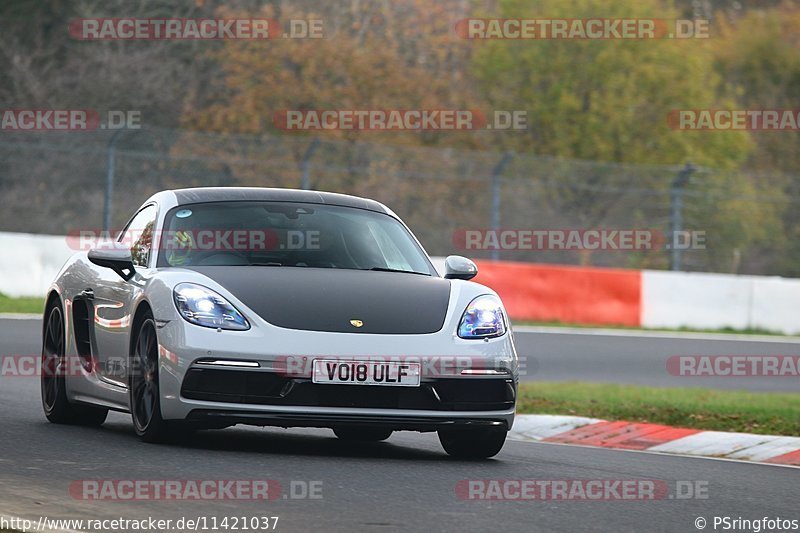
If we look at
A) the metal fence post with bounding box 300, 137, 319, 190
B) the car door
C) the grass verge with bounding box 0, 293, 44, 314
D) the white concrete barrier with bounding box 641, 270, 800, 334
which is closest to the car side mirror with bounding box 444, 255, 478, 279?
the car door

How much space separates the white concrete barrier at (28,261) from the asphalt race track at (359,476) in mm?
9899

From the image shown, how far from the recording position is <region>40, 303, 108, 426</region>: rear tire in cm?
963

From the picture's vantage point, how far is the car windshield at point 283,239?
28.8 ft

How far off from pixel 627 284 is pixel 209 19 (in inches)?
682

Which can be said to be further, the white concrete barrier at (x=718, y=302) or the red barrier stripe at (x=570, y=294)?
the white concrete barrier at (x=718, y=302)

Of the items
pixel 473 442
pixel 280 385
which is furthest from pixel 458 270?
pixel 280 385

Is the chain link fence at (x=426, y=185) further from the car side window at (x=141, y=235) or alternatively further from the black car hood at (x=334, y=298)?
the black car hood at (x=334, y=298)

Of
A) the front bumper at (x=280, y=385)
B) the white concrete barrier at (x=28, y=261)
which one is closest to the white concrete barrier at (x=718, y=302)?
the white concrete barrier at (x=28, y=261)

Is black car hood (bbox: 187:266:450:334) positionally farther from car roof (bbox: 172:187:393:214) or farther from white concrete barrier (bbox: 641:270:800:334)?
white concrete barrier (bbox: 641:270:800:334)

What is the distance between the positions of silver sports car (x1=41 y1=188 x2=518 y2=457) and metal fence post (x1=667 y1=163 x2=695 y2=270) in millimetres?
14293

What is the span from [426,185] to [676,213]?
14.1ft

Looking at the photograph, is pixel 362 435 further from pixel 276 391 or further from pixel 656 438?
pixel 656 438

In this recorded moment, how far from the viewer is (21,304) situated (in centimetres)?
1981

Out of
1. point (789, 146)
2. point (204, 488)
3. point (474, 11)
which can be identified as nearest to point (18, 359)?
point (204, 488)
